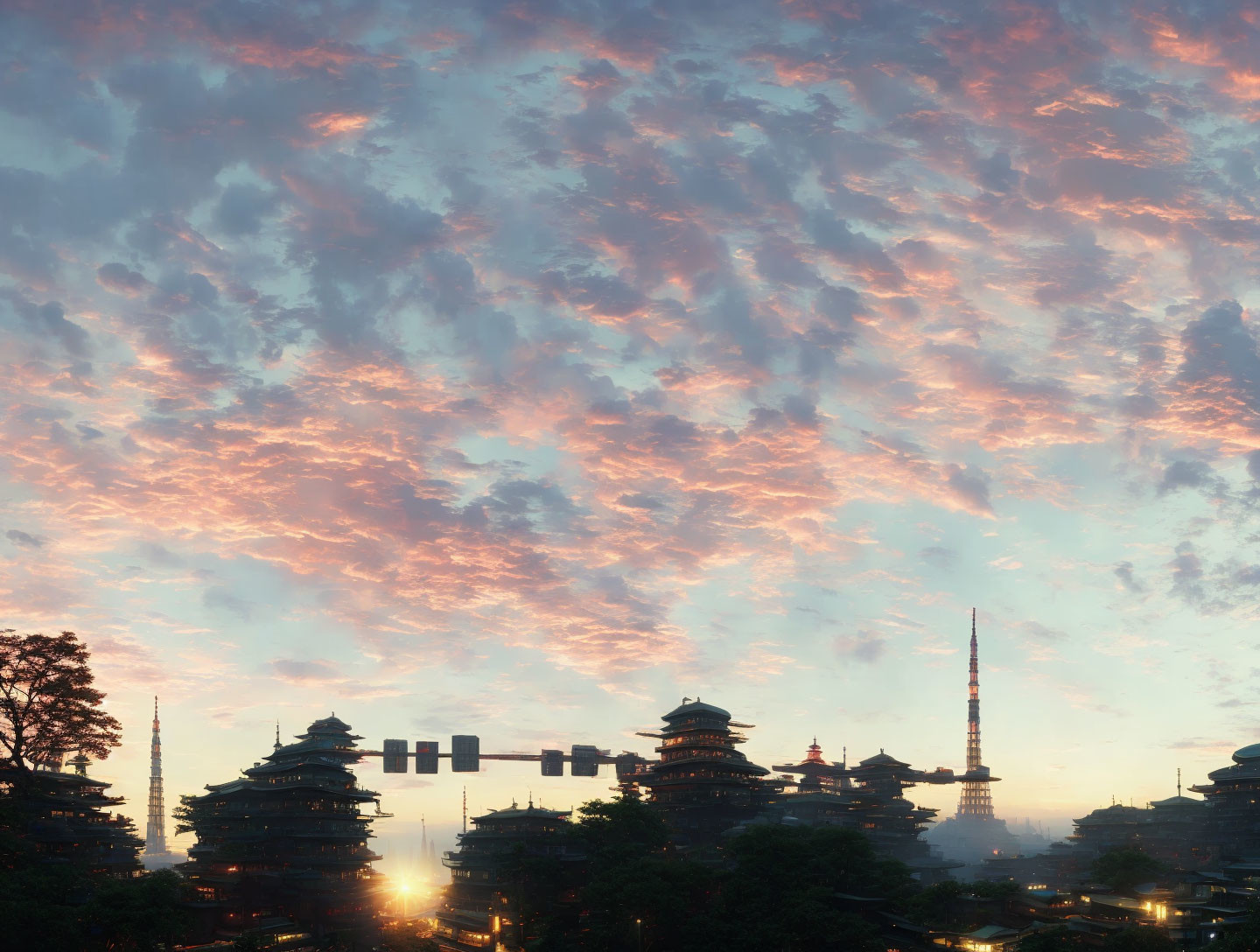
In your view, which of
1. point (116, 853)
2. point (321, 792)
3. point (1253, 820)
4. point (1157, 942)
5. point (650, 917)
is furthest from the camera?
point (1253, 820)

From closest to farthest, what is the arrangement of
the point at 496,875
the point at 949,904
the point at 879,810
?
1. the point at 949,904
2. the point at 496,875
3. the point at 879,810

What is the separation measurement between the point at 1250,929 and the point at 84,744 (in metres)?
Answer: 84.0

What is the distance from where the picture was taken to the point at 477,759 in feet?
402

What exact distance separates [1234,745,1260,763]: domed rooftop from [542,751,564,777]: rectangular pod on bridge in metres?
81.1

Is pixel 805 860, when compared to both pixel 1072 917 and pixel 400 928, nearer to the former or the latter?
pixel 1072 917

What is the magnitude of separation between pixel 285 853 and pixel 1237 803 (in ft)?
340

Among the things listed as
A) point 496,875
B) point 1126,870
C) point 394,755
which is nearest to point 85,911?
point 496,875

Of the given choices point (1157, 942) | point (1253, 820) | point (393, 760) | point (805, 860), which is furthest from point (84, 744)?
point (1253, 820)

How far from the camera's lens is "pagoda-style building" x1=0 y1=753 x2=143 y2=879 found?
8406 centimetres

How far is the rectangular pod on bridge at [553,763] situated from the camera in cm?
14512

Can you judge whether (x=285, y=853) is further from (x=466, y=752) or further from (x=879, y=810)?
(x=879, y=810)

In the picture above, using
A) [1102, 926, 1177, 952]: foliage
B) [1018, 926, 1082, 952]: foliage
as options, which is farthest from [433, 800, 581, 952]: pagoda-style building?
[1102, 926, 1177, 952]: foliage

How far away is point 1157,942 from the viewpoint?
243 feet

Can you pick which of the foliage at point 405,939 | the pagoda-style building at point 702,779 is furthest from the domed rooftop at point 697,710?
the foliage at point 405,939
